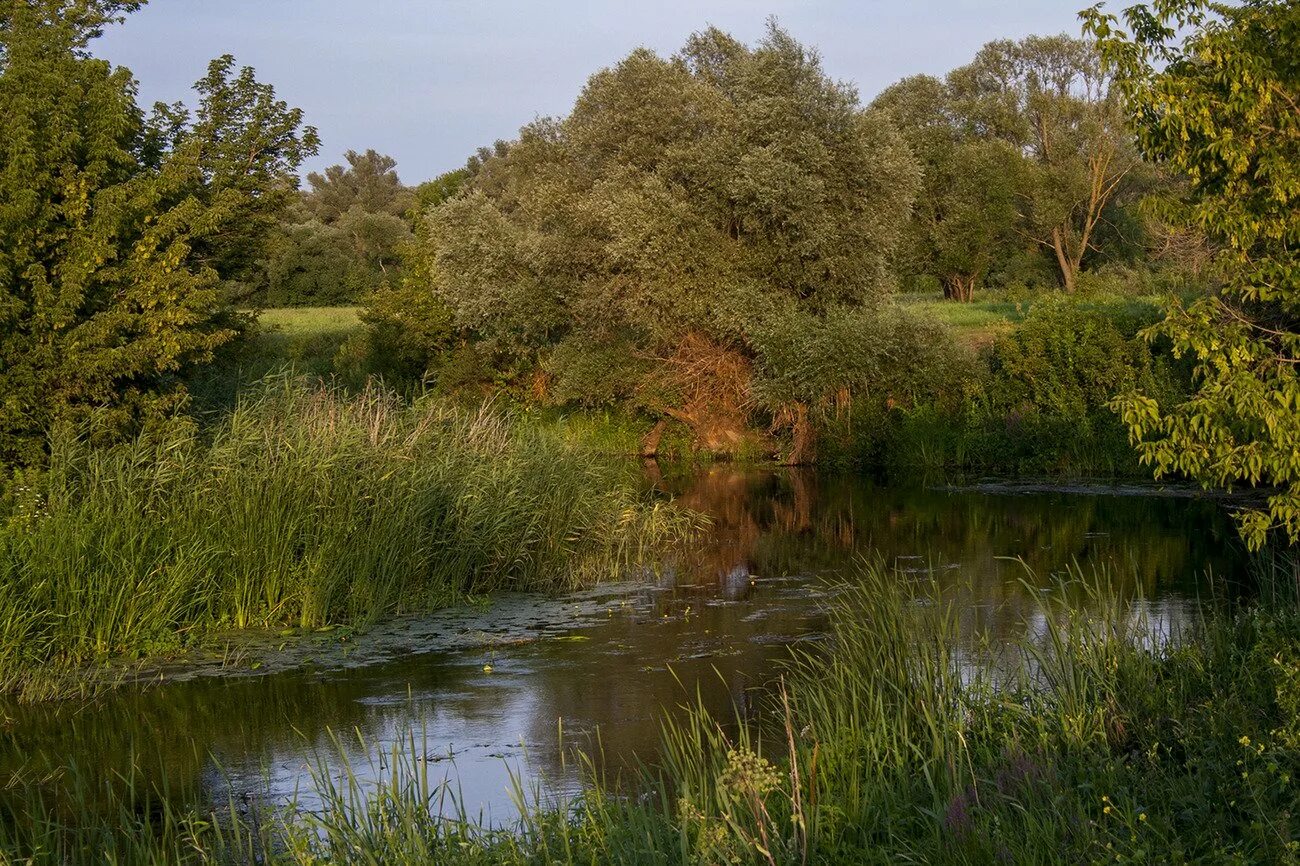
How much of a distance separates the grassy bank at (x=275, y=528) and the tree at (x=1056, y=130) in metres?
35.8

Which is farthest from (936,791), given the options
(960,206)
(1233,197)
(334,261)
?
(334,261)

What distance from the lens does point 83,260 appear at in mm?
14070

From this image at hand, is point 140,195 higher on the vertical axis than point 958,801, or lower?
higher

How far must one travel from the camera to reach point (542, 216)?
31.8m

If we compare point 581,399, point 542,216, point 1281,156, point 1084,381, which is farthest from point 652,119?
point 1281,156

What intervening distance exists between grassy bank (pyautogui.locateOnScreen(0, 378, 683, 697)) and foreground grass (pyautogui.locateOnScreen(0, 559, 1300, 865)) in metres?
2.89

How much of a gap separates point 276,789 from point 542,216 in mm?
24576

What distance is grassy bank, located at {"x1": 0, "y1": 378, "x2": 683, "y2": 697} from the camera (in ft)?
36.9

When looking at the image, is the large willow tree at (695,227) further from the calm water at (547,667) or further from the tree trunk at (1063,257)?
the tree trunk at (1063,257)

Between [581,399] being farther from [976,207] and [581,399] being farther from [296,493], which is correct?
[976,207]

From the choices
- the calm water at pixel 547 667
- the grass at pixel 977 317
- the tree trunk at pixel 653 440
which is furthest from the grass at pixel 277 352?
the grass at pixel 977 317

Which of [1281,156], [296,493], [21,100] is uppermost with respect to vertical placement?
[21,100]

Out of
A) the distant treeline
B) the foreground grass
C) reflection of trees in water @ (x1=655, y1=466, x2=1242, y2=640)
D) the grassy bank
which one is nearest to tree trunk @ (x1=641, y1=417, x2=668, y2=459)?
the distant treeline

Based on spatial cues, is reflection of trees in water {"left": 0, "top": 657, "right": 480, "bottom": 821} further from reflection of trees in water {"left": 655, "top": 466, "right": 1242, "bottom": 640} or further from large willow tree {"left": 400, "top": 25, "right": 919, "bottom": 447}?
large willow tree {"left": 400, "top": 25, "right": 919, "bottom": 447}
